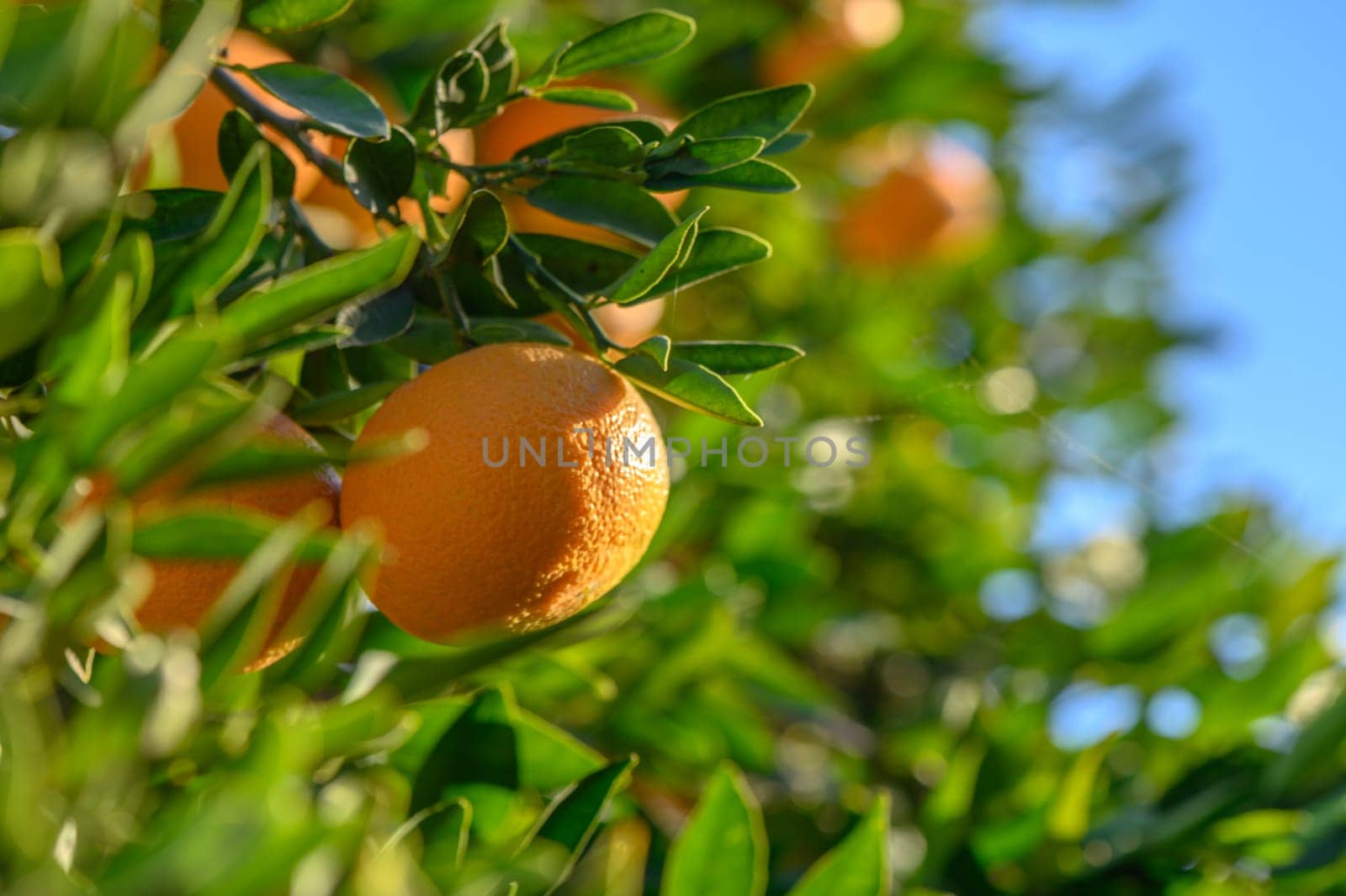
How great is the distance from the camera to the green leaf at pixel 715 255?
2.05 feet

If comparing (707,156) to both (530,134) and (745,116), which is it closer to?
(745,116)

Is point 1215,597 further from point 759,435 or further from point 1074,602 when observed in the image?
point 759,435

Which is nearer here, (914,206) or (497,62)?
(497,62)

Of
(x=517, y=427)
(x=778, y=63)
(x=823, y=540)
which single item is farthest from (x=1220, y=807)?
(x=778, y=63)

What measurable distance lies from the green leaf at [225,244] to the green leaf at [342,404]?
0.39 ft

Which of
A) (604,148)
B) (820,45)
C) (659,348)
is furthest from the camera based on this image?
(820,45)

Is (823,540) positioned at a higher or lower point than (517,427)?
lower

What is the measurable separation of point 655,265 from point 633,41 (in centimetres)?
20

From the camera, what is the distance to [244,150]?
0.63m

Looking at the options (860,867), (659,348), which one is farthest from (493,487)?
(860,867)

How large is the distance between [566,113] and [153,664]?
0.61 m

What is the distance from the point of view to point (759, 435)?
1.36m

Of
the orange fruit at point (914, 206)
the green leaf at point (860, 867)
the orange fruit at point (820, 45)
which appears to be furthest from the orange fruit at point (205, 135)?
the orange fruit at point (914, 206)

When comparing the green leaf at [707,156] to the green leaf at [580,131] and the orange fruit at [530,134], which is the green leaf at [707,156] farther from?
the orange fruit at [530,134]
